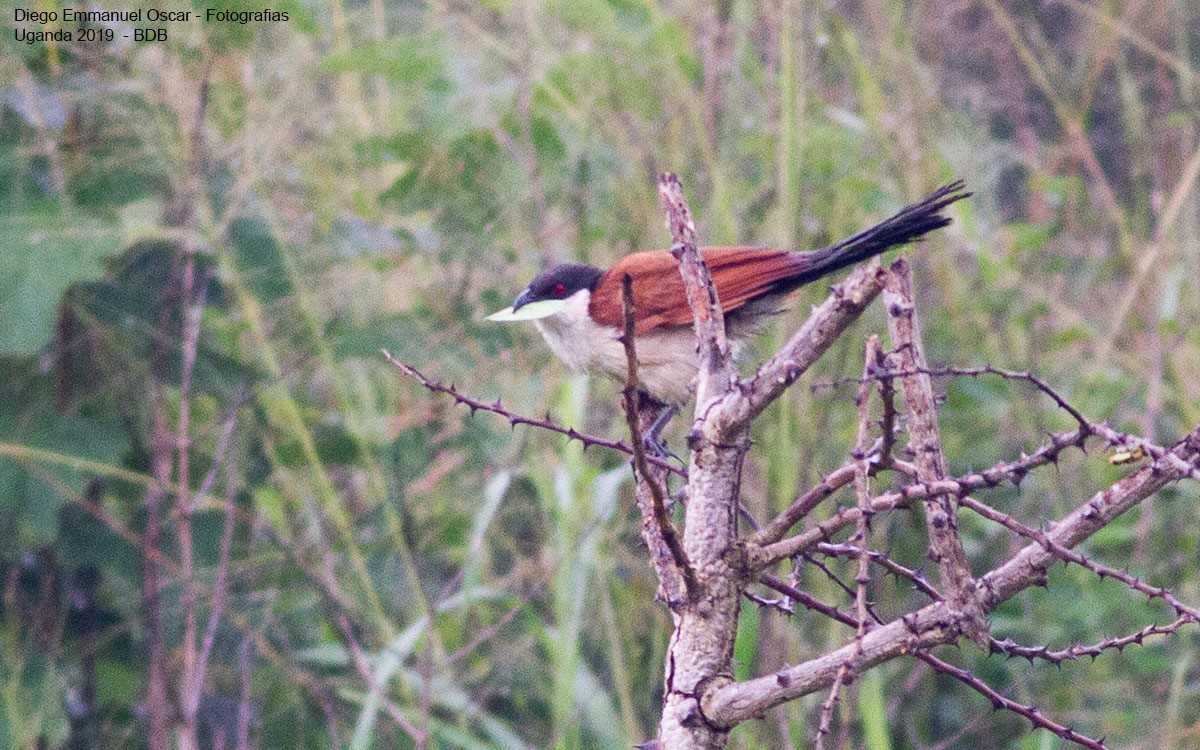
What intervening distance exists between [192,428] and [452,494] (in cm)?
73

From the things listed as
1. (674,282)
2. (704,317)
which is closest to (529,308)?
(674,282)

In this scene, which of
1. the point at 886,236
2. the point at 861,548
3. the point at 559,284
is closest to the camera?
the point at 861,548

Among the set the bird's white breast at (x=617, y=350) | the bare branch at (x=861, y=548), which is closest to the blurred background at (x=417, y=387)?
the bird's white breast at (x=617, y=350)

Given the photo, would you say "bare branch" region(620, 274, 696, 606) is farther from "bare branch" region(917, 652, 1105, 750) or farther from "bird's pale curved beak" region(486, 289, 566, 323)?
"bird's pale curved beak" region(486, 289, 566, 323)

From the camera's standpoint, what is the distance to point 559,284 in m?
2.70

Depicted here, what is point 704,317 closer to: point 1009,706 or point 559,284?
point 1009,706

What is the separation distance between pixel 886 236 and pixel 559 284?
0.93 meters

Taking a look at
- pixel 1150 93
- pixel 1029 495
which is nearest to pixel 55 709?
pixel 1029 495

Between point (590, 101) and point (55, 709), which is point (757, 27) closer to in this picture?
point (590, 101)

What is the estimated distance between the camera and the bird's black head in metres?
2.70

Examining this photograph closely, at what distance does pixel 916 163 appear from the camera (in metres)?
3.59

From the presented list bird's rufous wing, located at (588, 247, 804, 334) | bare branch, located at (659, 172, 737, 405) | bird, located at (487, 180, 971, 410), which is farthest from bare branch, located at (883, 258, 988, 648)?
bird's rufous wing, located at (588, 247, 804, 334)

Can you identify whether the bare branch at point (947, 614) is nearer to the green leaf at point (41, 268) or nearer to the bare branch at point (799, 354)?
the bare branch at point (799, 354)

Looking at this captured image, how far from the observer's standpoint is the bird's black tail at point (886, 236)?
5.60 feet
